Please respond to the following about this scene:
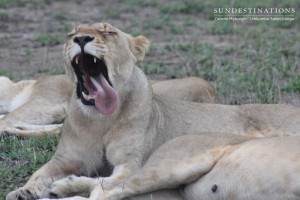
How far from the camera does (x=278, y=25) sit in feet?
34.1

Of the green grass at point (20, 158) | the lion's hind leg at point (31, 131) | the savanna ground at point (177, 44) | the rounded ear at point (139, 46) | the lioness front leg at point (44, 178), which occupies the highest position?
the rounded ear at point (139, 46)

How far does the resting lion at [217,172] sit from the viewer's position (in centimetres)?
466

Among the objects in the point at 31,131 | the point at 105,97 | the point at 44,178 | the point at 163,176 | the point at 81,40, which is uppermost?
the point at 81,40

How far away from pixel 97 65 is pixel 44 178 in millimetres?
685

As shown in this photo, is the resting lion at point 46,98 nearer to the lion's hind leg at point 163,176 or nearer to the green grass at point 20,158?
the green grass at point 20,158

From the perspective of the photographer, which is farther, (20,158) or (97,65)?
(20,158)

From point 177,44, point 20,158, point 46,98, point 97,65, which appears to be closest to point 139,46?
point 97,65

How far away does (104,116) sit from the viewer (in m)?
5.52

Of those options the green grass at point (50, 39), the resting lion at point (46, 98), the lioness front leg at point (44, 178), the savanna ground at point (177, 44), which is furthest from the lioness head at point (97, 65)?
the green grass at point (50, 39)

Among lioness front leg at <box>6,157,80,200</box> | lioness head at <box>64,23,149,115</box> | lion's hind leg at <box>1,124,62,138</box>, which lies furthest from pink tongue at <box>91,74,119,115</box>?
lion's hind leg at <box>1,124,62,138</box>

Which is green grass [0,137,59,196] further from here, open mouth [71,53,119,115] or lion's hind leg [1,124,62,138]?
open mouth [71,53,119,115]

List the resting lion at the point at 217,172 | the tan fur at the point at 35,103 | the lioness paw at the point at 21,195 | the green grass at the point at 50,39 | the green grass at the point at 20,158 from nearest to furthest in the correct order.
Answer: the resting lion at the point at 217,172 < the lioness paw at the point at 21,195 < the green grass at the point at 20,158 < the tan fur at the point at 35,103 < the green grass at the point at 50,39

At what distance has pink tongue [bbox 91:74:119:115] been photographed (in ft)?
17.8

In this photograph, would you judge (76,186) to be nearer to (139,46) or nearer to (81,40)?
(81,40)
